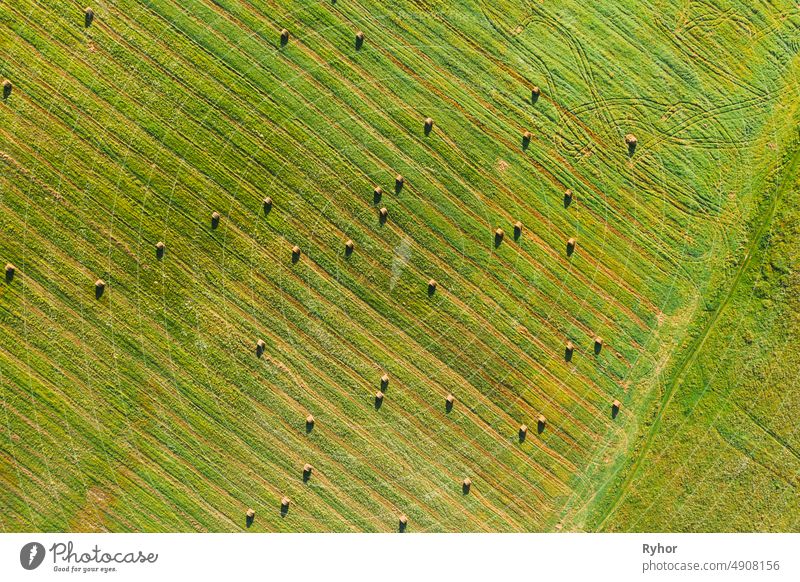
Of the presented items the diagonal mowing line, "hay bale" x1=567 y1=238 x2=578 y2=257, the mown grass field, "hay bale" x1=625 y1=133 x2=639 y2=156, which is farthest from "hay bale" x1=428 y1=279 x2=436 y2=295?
the diagonal mowing line

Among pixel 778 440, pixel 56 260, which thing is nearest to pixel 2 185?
pixel 56 260

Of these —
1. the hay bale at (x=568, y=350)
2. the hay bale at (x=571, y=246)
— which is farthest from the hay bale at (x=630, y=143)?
the hay bale at (x=568, y=350)

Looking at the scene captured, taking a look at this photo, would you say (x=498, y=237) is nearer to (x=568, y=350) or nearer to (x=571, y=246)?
(x=571, y=246)
